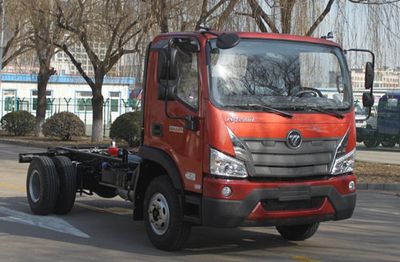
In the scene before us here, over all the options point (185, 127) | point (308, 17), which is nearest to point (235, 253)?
point (185, 127)

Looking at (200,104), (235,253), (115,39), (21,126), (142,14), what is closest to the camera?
(200,104)

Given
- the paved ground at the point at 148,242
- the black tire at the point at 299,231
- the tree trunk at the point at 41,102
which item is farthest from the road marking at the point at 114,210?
the tree trunk at the point at 41,102

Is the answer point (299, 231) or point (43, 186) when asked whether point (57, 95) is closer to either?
point (43, 186)

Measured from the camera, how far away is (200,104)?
268 inches

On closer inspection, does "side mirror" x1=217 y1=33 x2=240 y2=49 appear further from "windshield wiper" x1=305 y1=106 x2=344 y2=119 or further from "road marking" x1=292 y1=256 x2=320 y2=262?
"road marking" x1=292 y1=256 x2=320 y2=262

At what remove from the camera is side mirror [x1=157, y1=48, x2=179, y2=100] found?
22.9ft

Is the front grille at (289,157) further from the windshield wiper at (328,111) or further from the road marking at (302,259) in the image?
the road marking at (302,259)

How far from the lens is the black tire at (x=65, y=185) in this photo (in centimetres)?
960

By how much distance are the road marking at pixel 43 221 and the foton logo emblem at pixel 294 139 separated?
125 inches

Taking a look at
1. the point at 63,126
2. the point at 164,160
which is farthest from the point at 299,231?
the point at 63,126

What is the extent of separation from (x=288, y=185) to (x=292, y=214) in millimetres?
340

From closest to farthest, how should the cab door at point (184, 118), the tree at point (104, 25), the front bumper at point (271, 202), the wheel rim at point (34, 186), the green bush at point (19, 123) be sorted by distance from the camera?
the front bumper at point (271, 202) → the cab door at point (184, 118) → the wheel rim at point (34, 186) → the tree at point (104, 25) → the green bush at point (19, 123)

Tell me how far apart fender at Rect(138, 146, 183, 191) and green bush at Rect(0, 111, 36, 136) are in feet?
79.3

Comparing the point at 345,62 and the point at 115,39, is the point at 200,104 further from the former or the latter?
the point at 115,39
